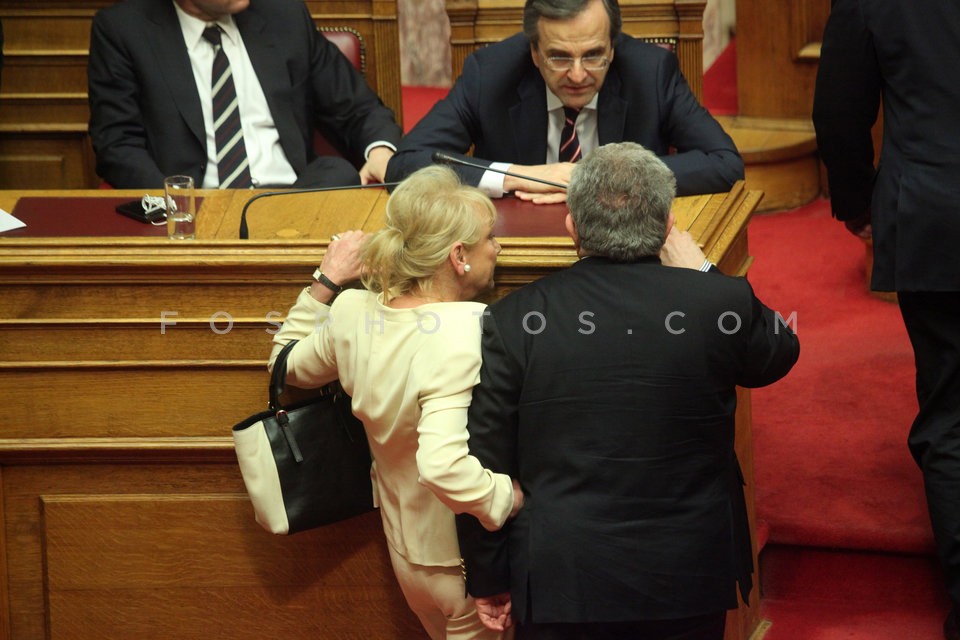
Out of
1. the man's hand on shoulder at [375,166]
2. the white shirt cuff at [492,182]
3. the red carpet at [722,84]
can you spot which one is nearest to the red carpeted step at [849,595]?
the white shirt cuff at [492,182]

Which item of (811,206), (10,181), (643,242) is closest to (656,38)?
(811,206)

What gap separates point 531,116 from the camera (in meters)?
3.23

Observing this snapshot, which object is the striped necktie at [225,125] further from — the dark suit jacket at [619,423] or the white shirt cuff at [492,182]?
the dark suit jacket at [619,423]

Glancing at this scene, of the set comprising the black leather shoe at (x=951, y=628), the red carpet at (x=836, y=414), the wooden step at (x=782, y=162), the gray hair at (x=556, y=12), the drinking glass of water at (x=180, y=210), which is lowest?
the black leather shoe at (x=951, y=628)

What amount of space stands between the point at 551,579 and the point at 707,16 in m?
4.79

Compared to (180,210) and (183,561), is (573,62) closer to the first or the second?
(180,210)

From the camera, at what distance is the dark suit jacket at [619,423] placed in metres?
2.02

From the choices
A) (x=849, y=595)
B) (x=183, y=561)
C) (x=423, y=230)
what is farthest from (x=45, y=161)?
(x=849, y=595)

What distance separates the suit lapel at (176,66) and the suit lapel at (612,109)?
124cm

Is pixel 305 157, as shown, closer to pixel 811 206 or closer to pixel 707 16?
pixel 811 206

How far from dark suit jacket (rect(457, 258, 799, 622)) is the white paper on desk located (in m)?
1.11

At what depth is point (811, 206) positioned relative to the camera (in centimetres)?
523

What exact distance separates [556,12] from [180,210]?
1.00 m

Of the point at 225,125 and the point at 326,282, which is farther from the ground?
the point at 326,282
